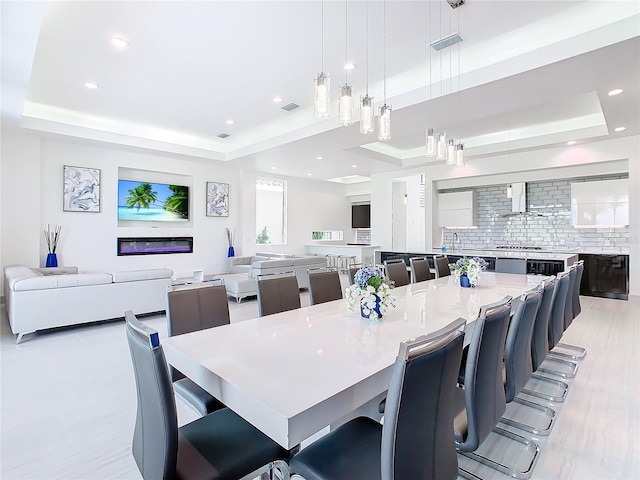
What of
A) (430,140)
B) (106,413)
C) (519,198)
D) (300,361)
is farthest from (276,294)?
(519,198)

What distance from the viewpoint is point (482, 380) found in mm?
1510

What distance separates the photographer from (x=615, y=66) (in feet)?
11.3

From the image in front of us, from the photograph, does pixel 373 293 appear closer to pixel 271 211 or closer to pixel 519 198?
pixel 519 198

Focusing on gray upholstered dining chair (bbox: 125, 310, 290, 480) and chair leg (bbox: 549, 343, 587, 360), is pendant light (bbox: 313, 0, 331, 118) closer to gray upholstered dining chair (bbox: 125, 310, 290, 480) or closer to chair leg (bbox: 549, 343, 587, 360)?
gray upholstered dining chair (bbox: 125, 310, 290, 480)

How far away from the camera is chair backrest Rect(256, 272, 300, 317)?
2.60m

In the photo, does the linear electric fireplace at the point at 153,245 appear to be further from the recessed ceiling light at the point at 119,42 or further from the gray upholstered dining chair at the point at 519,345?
the gray upholstered dining chair at the point at 519,345

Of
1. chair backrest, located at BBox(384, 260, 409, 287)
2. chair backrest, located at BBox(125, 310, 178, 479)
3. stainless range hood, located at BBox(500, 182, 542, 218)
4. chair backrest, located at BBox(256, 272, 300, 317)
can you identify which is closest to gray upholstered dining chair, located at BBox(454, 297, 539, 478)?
chair backrest, located at BBox(125, 310, 178, 479)

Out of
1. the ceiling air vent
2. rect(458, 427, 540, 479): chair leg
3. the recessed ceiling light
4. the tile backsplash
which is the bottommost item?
rect(458, 427, 540, 479): chair leg

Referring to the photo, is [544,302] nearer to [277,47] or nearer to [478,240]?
[277,47]

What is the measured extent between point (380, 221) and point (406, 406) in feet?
27.5

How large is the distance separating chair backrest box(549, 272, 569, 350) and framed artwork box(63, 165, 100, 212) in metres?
7.40

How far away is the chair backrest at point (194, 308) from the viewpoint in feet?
6.99

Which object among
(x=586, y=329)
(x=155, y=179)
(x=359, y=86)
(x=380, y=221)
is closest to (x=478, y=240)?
(x=380, y=221)

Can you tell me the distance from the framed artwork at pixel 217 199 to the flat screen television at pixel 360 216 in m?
4.88
